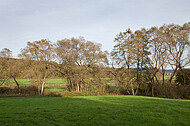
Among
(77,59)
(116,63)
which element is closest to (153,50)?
(116,63)

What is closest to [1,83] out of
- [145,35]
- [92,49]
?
[92,49]

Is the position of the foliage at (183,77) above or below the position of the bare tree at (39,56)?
below

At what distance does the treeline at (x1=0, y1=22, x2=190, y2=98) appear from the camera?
74.3ft

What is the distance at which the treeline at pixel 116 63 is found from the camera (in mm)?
22641

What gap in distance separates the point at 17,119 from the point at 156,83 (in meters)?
23.4

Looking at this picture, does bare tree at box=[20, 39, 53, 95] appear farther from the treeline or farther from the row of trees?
the row of trees

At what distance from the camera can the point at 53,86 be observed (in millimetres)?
28703

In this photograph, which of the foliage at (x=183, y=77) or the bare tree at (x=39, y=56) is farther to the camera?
the bare tree at (x=39, y=56)

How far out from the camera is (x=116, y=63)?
26.0m

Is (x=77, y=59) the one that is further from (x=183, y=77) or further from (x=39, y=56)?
(x=183, y=77)

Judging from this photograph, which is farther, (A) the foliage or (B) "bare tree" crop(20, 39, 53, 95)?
(B) "bare tree" crop(20, 39, 53, 95)

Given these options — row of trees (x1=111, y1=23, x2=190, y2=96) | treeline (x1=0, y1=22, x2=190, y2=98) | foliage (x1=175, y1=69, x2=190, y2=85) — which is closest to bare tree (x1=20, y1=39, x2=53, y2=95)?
treeline (x1=0, y1=22, x2=190, y2=98)

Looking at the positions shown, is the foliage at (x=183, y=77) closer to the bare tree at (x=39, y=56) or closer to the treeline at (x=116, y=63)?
the treeline at (x=116, y=63)

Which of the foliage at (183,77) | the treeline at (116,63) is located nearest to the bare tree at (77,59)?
the treeline at (116,63)
